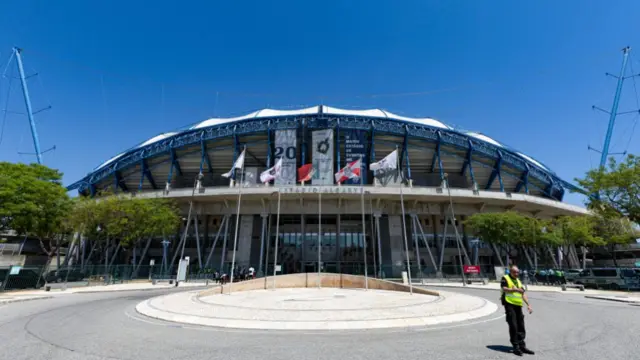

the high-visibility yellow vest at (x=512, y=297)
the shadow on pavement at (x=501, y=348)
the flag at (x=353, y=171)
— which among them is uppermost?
the flag at (x=353, y=171)

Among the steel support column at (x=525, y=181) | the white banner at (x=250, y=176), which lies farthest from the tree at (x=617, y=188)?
the white banner at (x=250, y=176)

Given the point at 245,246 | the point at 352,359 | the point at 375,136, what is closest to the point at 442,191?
the point at 375,136

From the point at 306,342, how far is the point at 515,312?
15.5ft

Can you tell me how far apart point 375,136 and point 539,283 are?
28.3 metres

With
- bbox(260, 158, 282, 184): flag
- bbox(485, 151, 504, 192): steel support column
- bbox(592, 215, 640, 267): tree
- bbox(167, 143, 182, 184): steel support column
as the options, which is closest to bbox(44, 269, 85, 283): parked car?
bbox(167, 143, 182, 184): steel support column

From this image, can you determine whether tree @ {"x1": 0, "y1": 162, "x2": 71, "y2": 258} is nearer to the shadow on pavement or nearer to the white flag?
the white flag

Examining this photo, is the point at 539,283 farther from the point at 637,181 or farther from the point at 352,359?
the point at 352,359

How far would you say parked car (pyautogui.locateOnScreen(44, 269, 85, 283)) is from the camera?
1154 inches

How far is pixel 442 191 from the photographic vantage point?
134ft

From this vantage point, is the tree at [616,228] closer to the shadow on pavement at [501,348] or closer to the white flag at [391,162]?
the white flag at [391,162]

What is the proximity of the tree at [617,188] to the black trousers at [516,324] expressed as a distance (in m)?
26.3

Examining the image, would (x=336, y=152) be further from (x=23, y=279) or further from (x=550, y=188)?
(x=550, y=188)

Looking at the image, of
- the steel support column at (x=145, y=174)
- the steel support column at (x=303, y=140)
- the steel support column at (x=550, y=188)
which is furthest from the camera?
the steel support column at (x=550, y=188)

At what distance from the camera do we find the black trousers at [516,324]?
20.4ft
